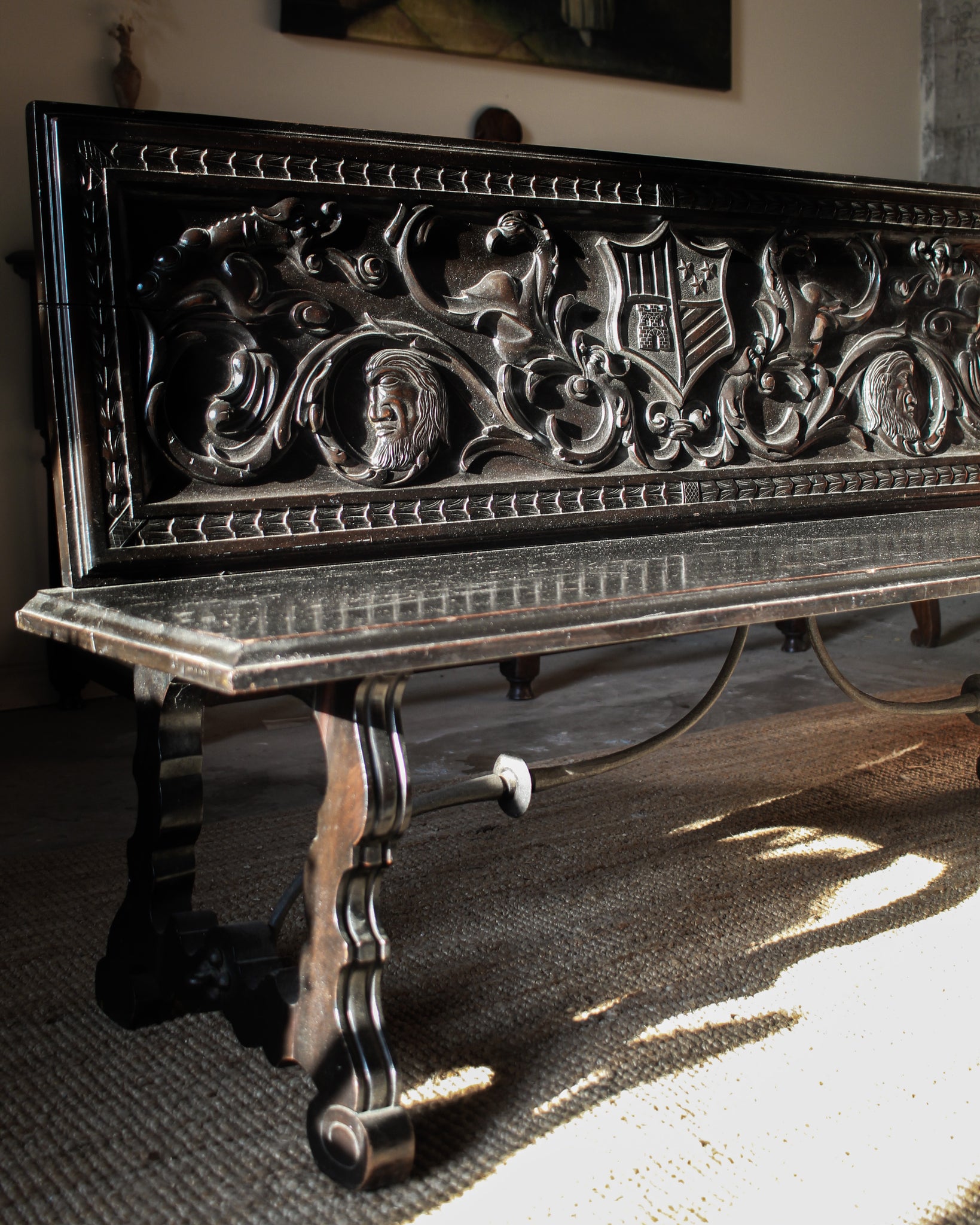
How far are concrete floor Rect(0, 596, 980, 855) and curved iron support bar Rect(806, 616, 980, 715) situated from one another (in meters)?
1.10

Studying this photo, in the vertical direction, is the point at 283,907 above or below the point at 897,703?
below

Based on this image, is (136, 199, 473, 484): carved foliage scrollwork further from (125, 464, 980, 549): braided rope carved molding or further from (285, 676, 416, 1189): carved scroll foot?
(285, 676, 416, 1189): carved scroll foot

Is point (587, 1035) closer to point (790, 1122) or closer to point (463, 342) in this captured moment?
point (790, 1122)

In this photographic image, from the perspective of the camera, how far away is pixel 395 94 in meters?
3.92

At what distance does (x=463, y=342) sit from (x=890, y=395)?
0.85 metres

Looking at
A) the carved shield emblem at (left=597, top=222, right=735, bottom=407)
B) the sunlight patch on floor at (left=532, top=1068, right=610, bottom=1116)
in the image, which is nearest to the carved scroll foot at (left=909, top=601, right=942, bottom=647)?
the carved shield emblem at (left=597, top=222, right=735, bottom=407)

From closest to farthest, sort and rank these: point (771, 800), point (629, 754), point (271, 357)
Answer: point (271, 357), point (629, 754), point (771, 800)

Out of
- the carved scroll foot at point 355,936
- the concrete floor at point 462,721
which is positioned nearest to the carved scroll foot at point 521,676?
the concrete floor at point 462,721

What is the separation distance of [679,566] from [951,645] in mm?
3235

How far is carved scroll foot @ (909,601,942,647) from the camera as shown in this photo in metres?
4.20

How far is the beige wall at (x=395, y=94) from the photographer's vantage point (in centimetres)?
345

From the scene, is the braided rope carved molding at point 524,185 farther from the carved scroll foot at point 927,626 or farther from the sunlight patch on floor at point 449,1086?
the carved scroll foot at point 927,626

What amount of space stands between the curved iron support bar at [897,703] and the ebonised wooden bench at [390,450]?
0.01m

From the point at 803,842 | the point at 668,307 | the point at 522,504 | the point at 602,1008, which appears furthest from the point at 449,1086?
the point at 668,307
